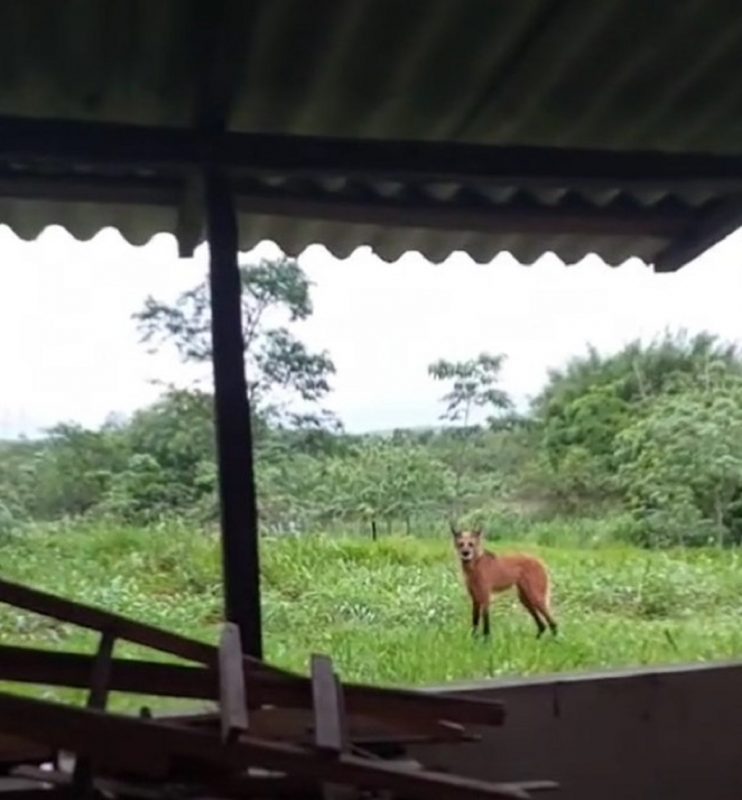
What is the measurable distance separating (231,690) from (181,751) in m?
0.23

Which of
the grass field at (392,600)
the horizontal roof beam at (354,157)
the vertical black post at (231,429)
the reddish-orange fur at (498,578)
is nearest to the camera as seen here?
the horizontal roof beam at (354,157)

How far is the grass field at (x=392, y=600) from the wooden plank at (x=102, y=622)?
615mm

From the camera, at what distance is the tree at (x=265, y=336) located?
3184 millimetres

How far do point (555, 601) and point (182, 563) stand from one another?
0.95 m

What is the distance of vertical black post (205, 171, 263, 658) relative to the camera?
2885 mm

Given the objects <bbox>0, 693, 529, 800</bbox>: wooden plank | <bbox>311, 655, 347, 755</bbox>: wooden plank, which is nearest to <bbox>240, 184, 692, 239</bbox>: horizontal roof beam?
<bbox>311, 655, 347, 755</bbox>: wooden plank

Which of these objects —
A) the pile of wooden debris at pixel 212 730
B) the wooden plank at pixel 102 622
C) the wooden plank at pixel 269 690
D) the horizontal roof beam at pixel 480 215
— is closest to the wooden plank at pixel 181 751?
the pile of wooden debris at pixel 212 730

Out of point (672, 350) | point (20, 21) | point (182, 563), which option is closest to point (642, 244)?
point (672, 350)

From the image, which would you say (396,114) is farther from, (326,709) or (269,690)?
(326,709)

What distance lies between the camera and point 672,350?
3.49 metres

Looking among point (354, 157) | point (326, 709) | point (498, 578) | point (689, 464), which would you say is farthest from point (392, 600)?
point (326, 709)

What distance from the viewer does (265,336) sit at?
3.20 metres

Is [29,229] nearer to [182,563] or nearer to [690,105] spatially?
[182,563]

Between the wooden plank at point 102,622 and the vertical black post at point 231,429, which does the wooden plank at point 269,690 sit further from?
the vertical black post at point 231,429
